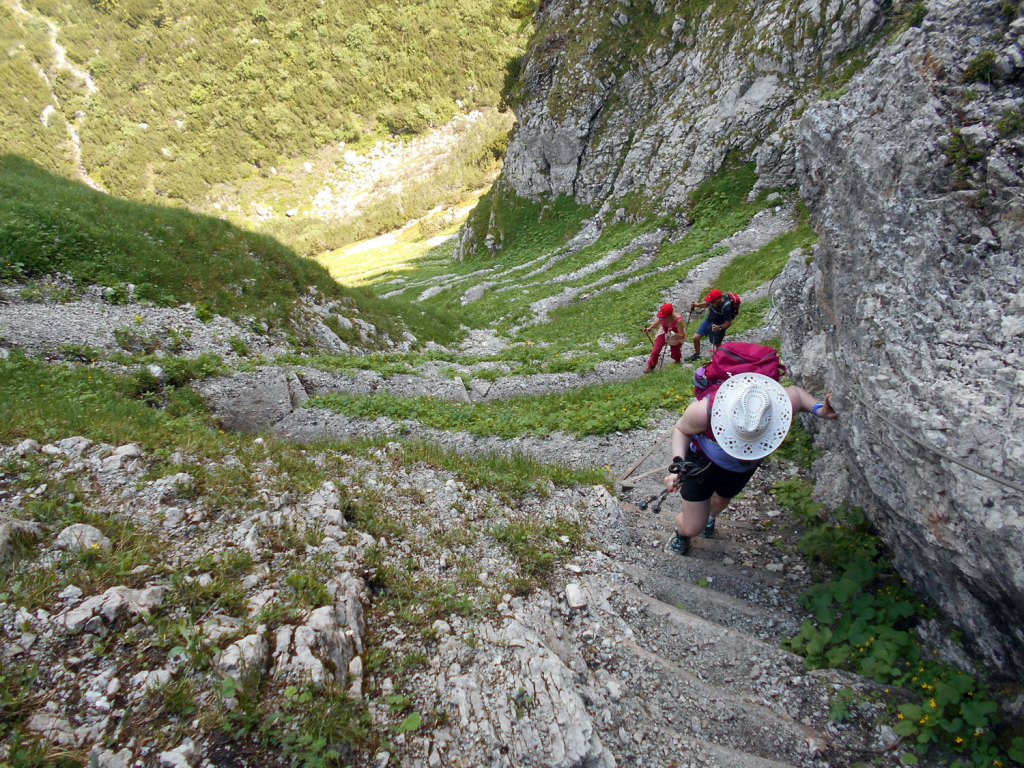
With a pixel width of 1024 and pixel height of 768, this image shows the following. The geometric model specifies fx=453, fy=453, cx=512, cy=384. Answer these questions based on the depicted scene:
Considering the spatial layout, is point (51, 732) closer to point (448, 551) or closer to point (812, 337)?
point (448, 551)

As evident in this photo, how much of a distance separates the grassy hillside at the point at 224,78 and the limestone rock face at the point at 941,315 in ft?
395

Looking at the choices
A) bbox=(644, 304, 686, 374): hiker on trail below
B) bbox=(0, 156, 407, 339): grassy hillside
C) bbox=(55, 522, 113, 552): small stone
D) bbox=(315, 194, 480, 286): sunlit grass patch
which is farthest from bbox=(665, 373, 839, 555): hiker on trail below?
bbox=(315, 194, 480, 286): sunlit grass patch

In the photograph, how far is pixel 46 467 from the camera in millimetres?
5359

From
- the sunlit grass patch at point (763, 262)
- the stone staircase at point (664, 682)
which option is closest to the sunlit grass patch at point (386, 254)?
the sunlit grass patch at point (763, 262)

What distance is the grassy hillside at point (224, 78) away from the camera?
105 metres

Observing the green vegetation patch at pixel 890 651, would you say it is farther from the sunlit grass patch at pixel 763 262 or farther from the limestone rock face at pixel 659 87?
the limestone rock face at pixel 659 87

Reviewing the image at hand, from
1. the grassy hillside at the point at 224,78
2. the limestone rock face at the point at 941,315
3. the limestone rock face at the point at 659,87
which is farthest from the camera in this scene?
the grassy hillside at the point at 224,78

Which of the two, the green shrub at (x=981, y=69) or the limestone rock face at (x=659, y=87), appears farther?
the limestone rock face at (x=659, y=87)

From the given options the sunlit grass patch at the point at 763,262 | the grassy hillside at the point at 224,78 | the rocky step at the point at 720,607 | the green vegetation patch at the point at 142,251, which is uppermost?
the grassy hillside at the point at 224,78

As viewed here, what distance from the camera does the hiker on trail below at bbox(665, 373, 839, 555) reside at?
440 cm

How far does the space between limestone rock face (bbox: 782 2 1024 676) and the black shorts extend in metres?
1.17

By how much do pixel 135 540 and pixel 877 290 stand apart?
763 cm

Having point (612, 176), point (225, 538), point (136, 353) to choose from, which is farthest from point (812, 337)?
point (612, 176)

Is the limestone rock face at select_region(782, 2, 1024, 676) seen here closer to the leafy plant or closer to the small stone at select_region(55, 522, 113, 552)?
the leafy plant
